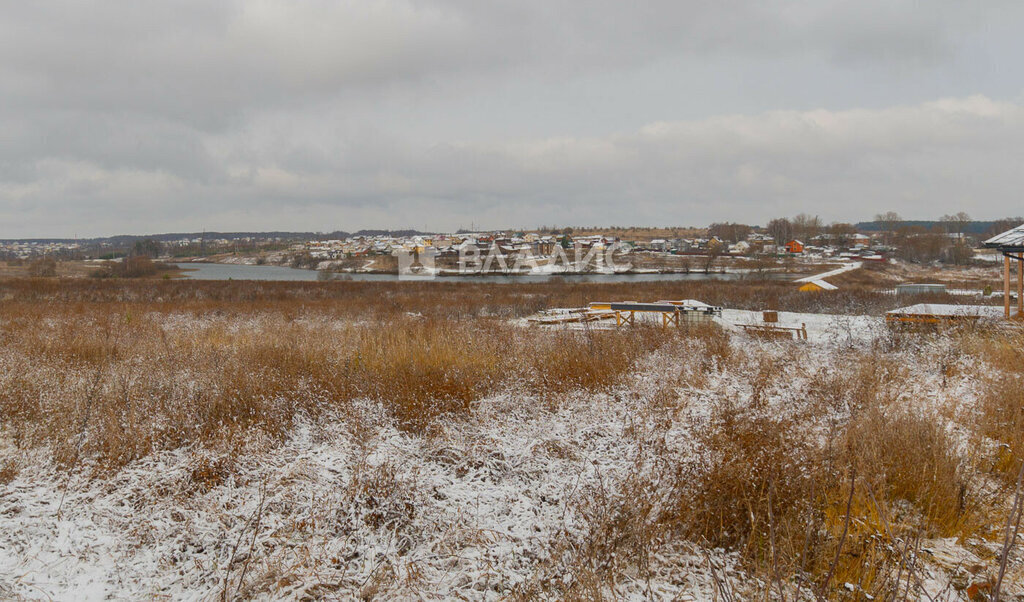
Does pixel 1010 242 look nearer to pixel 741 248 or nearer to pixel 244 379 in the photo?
pixel 244 379

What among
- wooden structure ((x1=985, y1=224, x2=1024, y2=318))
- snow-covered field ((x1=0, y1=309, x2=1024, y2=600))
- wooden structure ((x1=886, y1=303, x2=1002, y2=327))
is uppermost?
wooden structure ((x1=985, y1=224, x2=1024, y2=318))

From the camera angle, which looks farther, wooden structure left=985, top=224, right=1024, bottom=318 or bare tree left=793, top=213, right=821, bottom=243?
bare tree left=793, top=213, right=821, bottom=243

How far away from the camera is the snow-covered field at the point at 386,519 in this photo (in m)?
2.81

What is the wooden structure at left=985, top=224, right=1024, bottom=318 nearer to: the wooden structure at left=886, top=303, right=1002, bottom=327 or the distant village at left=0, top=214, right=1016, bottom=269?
the wooden structure at left=886, top=303, right=1002, bottom=327

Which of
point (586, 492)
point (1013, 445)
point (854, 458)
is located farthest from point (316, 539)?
point (1013, 445)

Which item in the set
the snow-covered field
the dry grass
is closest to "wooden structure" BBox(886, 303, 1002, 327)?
the dry grass

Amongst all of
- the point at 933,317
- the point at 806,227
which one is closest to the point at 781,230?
the point at 806,227

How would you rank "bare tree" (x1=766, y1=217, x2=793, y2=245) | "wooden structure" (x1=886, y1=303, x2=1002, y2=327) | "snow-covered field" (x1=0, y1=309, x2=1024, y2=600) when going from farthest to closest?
"bare tree" (x1=766, y1=217, x2=793, y2=245)
"wooden structure" (x1=886, y1=303, x2=1002, y2=327)
"snow-covered field" (x1=0, y1=309, x2=1024, y2=600)

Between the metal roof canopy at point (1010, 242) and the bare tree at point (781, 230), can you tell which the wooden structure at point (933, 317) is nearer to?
the metal roof canopy at point (1010, 242)

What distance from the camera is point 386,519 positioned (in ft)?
11.2

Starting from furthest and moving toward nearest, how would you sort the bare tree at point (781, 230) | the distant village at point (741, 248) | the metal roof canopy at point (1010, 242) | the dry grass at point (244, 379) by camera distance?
the bare tree at point (781, 230) < the distant village at point (741, 248) < the metal roof canopy at point (1010, 242) < the dry grass at point (244, 379)

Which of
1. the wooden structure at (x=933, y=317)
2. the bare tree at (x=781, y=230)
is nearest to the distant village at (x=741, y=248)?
the bare tree at (x=781, y=230)

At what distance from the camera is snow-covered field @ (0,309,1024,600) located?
281 cm

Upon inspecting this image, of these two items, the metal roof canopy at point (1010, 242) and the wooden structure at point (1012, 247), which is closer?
the metal roof canopy at point (1010, 242)
